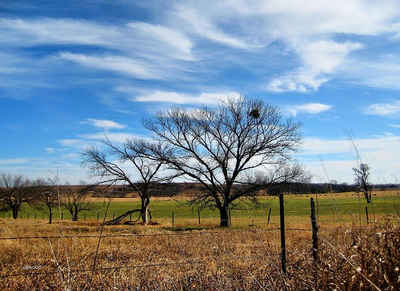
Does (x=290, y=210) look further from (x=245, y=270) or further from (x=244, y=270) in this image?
(x=245, y=270)

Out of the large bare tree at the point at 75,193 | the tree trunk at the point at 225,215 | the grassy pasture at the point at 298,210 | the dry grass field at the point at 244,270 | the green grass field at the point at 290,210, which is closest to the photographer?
the dry grass field at the point at 244,270

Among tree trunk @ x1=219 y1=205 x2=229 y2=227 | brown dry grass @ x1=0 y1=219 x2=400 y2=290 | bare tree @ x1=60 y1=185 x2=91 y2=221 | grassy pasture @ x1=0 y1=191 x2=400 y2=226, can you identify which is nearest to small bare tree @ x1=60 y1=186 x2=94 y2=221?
bare tree @ x1=60 y1=185 x2=91 y2=221

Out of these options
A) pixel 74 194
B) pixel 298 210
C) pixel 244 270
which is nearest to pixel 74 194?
pixel 74 194

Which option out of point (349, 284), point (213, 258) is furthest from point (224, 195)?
point (349, 284)

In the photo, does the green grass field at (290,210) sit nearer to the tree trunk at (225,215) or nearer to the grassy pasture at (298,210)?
the grassy pasture at (298,210)

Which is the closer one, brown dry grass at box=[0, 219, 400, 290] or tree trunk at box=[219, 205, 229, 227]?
brown dry grass at box=[0, 219, 400, 290]

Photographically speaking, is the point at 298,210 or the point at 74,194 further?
the point at 298,210

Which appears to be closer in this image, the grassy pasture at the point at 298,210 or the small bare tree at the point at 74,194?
the small bare tree at the point at 74,194

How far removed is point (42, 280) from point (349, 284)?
509 cm

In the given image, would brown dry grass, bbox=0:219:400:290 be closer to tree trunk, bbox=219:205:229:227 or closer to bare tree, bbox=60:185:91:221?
bare tree, bbox=60:185:91:221

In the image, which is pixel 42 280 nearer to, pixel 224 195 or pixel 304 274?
Result: pixel 304 274

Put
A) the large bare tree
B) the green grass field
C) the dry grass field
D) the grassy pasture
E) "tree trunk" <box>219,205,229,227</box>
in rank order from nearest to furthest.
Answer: the dry grass field < the large bare tree < the grassy pasture < the green grass field < "tree trunk" <box>219,205,229,227</box>

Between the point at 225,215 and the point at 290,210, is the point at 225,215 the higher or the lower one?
the higher one

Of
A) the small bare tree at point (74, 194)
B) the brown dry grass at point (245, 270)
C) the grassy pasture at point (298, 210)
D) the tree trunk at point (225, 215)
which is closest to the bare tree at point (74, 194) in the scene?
the small bare tree at point (74, 194)
